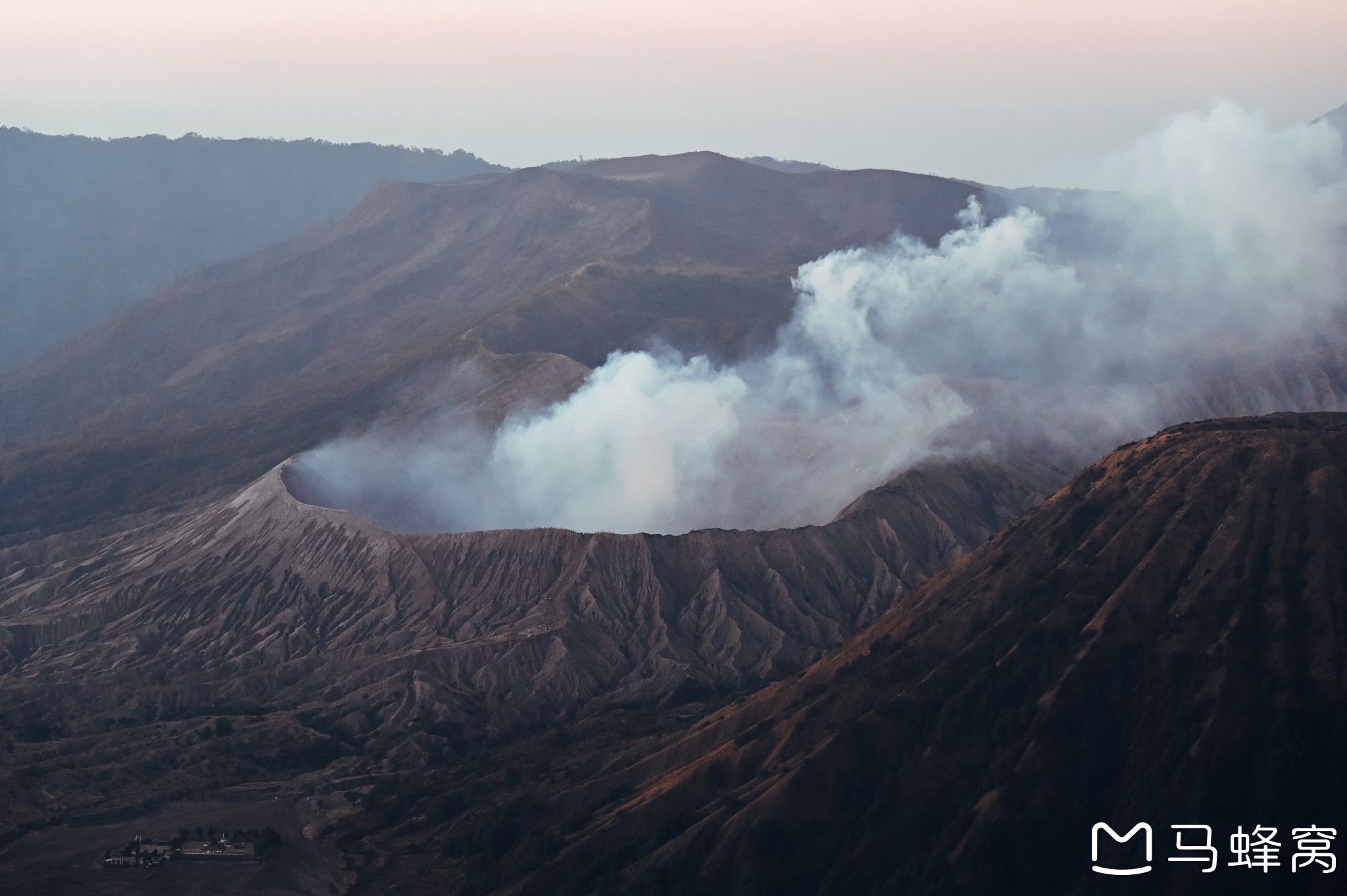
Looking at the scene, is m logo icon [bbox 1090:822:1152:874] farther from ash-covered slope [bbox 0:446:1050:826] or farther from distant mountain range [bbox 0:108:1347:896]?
ash-covered slope [bbox 0:446:1050:826]

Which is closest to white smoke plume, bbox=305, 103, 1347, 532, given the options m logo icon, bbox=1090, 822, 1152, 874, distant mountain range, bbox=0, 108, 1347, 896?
distant mountain range, bbox=0, 108, 1347, 896

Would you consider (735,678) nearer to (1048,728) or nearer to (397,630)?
(397,630)

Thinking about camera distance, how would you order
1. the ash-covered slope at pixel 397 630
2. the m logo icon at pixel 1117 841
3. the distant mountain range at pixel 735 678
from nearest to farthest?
the m logo icon at pixel 1117 841 < the distant mountain range at pixel 735 678 < the ash-covered slope at pixel 397 630

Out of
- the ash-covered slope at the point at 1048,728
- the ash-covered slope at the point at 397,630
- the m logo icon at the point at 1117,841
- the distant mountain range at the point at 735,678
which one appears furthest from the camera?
the ash-covered slope at the point at 397,630

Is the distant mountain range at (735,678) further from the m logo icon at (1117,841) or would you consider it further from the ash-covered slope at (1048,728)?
the m logo icon at (1117,841)

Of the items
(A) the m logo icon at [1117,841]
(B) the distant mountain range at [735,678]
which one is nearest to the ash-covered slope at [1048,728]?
(B) the distant mountain range at [735,678]

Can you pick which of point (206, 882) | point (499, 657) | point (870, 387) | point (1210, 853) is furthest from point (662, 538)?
point (1210, 853)

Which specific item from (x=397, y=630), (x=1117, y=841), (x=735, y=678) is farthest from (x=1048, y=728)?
(x=397, y=630)

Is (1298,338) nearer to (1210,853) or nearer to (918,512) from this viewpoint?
(918,512)
